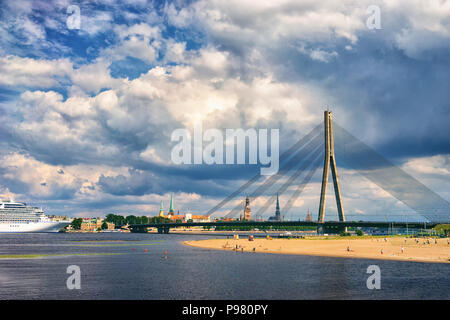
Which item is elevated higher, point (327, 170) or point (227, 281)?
point (327, 170)

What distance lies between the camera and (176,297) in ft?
121

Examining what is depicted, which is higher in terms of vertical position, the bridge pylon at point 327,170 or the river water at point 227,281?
the bridge pylon at point 327,170

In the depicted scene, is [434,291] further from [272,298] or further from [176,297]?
[176,297]

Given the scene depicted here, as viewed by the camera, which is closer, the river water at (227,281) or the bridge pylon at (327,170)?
the river water at (227,281)

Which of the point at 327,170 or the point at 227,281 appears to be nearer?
the point at 227,281

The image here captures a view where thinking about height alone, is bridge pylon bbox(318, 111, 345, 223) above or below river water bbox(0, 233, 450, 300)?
above

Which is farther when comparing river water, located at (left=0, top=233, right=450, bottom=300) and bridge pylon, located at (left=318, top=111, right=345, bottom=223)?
bridge pylon, located at (left=318, top=111, right=345, bottom=223)

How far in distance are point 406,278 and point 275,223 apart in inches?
4415

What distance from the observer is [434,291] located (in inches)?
1558
